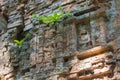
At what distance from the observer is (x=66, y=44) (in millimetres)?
10055

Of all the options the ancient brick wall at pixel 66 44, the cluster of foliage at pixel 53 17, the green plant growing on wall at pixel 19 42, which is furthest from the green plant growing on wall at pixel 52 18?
the green plant growing on wall at pixel 19 42

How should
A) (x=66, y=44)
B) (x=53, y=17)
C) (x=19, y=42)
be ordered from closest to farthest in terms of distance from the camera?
(x=66, y=44)
(x=53, y=17)
(x=19, y=42)

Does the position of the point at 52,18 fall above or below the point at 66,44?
above

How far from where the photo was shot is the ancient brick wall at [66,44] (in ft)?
30.3

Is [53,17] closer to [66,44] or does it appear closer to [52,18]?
[52,18]

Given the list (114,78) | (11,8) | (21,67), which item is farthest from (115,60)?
(11,8)

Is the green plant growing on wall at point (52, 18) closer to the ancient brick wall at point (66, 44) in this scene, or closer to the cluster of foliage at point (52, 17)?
the cluster of foliage at point (52, 17)

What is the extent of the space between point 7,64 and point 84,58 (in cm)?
→ 293

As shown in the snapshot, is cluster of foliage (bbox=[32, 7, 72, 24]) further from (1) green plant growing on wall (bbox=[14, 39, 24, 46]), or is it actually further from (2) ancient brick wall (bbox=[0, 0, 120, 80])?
(1) green plant growing on wall (bbox=[14, 39, 24, 46])

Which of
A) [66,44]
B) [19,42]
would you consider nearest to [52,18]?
[66,44]

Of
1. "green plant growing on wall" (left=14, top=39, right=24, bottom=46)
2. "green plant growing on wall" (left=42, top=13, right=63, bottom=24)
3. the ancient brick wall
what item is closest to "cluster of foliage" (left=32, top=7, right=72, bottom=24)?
"green plant growing on wall" (left=42, top=13, right=63, bottom=24)

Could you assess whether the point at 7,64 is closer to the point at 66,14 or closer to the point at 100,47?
the point at 66,14

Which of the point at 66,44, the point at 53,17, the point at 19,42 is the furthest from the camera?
the point at 19,42

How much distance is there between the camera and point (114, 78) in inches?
Answer: 347
